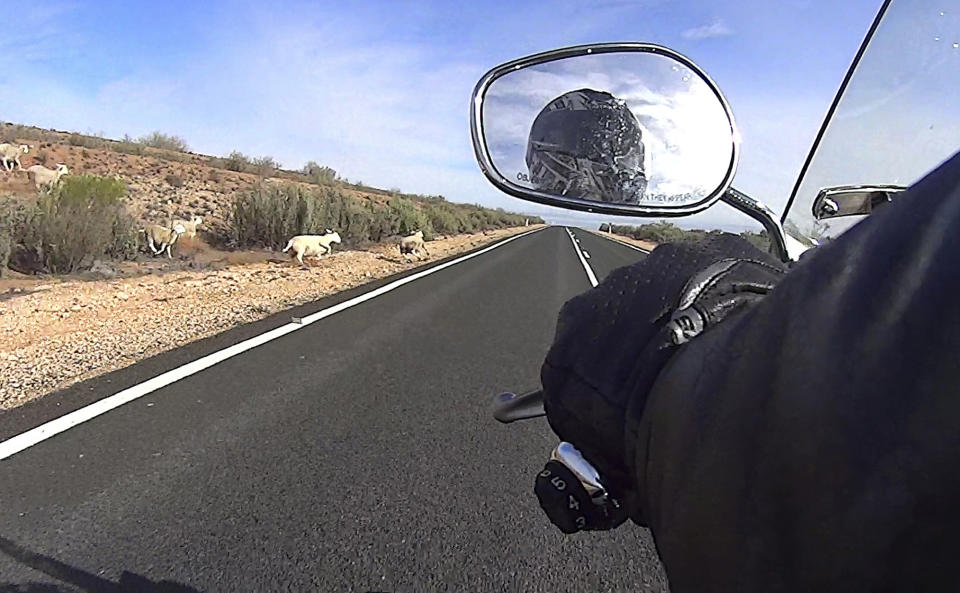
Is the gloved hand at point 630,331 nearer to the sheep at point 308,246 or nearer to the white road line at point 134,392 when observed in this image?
the white road line at point 134,392

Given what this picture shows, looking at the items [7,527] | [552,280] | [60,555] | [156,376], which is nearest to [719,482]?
[60,555]

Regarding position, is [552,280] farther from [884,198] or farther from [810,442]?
[810,442]

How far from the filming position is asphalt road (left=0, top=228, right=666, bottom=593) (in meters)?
3.10

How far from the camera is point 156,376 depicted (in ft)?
20.1

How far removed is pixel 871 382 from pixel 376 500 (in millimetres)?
3581

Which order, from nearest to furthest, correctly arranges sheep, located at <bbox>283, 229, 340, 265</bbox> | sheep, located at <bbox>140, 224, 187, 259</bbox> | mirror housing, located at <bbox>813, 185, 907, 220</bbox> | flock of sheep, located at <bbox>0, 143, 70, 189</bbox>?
mirror housing, located at <bbox>813, 185, 907, 220</bbox> < sheep, located at <bbox>140, 224, 187, 259</bbox> < sheep, located at <bbox>283, 229, 340, 265</bbox> < flock of sheep, located at <bbox>0, 143, 70, 189</bbox>

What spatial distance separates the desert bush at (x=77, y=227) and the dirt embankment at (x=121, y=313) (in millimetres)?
1388

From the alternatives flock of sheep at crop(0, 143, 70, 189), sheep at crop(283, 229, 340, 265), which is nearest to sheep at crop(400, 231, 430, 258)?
sheep at crop(283, 229, 340, 265)

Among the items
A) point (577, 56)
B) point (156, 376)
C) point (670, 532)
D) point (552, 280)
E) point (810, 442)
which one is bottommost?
point (552, 280)

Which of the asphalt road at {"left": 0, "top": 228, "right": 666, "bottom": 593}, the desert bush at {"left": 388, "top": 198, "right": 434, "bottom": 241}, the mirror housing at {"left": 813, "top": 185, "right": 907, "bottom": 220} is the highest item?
the mirror housing at {"left": 813, "top": 185, "right": 907, "bottom": 220}

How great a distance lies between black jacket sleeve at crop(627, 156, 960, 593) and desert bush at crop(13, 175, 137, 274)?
16195mm

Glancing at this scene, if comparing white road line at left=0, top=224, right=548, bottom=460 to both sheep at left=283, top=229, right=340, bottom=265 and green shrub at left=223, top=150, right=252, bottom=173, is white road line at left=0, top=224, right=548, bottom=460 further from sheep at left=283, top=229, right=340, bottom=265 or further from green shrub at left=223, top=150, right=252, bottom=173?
green shrub at left=223, top=150, right=252, bottom=173

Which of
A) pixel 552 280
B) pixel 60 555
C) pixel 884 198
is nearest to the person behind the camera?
pixel 884 198

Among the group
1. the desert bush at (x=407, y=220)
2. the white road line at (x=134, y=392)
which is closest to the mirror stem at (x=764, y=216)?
the white road line at (x=134, y=392)
